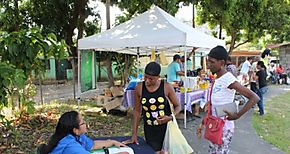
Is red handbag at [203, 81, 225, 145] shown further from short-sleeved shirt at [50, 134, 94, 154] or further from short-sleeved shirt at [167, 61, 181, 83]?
short-sleeved shirt at [167, 61, 181, 83]

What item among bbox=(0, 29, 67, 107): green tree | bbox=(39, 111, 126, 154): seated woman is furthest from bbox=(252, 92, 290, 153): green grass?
bbox=(0, 29, 67, 107): green tree

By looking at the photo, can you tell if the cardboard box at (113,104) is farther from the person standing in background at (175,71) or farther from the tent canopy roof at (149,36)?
the tent canopy roof at (149,36)

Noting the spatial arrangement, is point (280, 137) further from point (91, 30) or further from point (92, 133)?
point (91, 30)

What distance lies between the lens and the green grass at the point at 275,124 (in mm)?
5730

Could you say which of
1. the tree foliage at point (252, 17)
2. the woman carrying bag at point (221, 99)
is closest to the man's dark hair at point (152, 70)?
the woman carrying bag at point (221, 99)

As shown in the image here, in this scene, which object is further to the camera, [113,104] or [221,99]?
[113,104]

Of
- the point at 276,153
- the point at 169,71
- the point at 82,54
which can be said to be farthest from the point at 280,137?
the point at 82,54

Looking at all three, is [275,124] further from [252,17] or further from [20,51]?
[252,17]

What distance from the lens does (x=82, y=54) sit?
7793mm

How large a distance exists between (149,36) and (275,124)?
384cm

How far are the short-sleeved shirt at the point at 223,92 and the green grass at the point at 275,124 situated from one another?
311 cm

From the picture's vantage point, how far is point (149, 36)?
659 centimetres

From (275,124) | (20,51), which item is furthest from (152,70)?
(275,124)

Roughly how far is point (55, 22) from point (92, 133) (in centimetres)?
1022
